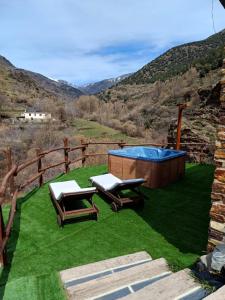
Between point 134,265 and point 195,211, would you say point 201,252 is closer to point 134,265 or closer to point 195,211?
point 134,265

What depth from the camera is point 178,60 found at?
57562mm

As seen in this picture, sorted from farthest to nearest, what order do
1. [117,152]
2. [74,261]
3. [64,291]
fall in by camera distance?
[117,152] → [74,261] → [64,291]

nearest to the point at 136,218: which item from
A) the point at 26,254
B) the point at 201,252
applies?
the point at 201,252

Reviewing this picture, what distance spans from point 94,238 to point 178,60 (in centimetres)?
5747

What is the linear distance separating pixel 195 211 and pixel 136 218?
131cm

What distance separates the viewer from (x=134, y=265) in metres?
Result: 3.87

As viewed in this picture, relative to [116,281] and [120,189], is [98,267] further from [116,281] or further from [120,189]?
[120,189]

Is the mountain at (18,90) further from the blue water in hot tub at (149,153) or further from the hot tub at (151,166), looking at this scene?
the hot tub at (151,166)

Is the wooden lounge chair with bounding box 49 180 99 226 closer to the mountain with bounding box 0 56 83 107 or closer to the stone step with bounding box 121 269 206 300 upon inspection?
the stone step with bounding box 121 269 206 300

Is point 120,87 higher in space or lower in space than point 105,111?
higher

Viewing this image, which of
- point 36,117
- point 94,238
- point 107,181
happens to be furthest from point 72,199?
point 36,117

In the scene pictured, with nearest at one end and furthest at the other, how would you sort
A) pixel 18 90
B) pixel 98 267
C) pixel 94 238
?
pixel 98 267 → pixel 94 238 → pixel 18 90

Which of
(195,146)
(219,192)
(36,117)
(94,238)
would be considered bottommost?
(36,117)

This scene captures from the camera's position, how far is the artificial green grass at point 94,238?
12.3ft
